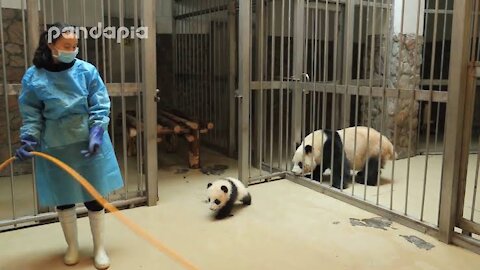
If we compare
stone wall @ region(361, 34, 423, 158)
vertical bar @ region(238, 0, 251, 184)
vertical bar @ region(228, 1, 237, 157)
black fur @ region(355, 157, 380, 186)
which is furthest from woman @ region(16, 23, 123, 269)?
stone wall @ region(361, 34, 423, 158)

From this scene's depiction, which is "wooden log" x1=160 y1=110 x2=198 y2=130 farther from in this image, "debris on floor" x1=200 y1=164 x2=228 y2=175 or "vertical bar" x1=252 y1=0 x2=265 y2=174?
"vertical bar" x1=252 y1=0 x2=265 y2=174

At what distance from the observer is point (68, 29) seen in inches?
93.8

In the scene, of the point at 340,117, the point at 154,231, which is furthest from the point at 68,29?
the point at 340,117

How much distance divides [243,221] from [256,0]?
252 centimetres

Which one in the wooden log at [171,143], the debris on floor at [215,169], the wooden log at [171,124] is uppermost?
the wooden log at [171,124]

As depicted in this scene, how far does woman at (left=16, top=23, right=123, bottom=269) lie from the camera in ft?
7.88

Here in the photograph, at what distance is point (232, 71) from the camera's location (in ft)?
17.5

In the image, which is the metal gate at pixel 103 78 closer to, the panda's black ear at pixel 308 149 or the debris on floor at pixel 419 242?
the panda's black ear at pixel 308 149

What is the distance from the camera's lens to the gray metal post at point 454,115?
272cm

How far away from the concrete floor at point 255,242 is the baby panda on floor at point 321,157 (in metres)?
0.38

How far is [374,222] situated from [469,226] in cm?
68

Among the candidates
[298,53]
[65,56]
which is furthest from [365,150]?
[65,56]

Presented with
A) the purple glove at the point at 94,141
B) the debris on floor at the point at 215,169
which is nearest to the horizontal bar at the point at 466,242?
the purple glove at the point at 94,141

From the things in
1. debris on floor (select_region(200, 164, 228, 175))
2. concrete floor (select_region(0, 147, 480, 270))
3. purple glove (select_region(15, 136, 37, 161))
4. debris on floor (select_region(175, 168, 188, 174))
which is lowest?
concrete floor (select_region(0, 147, 480, 270))
